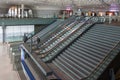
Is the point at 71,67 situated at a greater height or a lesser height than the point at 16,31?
lesser

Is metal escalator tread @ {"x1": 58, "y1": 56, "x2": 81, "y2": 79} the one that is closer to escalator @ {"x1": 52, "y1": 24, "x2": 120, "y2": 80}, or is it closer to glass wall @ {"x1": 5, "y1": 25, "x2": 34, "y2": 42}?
escalator @ {"x1": 52, "y1": 24, "x2": 120, "y2": 80}

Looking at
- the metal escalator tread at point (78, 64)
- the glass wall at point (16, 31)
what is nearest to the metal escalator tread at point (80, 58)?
the metal escalator tread at point (78, 64)

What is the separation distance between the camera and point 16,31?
2153cm

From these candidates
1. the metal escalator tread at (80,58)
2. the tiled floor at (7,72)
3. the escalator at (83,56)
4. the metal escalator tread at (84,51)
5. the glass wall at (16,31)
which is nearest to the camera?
the escalator at (83,56)

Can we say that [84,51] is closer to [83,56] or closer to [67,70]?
[83,56]

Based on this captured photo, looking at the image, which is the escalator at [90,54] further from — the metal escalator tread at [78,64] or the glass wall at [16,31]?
the glass wall at [16,31]

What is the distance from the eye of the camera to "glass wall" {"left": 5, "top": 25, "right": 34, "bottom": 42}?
2107 cm

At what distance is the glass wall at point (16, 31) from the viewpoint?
21066mm

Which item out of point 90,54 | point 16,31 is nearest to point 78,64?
point 90,54

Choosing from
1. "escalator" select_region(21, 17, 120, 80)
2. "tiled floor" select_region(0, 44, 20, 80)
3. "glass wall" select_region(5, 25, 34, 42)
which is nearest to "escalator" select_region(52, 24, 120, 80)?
"escalator" select_region(21, 17, 120, 80)

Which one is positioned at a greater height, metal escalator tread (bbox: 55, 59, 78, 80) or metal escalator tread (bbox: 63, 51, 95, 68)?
metal escalator tread (bbox: 63, 51, 95, 68)

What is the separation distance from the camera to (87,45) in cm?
859

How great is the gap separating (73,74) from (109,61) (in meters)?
1.73

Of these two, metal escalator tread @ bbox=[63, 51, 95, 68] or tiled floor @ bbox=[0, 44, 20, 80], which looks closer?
metal escalator tread @ bbox=[63, 51, 95, 68]
